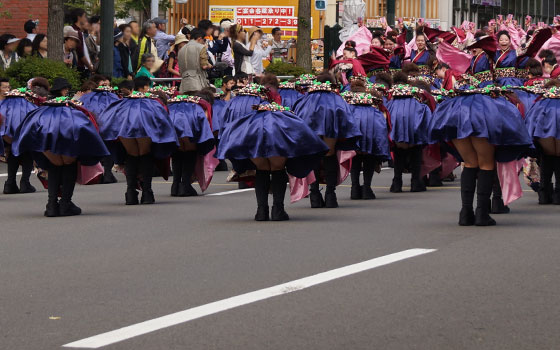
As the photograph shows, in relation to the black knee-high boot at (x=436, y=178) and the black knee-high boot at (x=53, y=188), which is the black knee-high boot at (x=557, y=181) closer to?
the black knee-high boot at (x=436, y=178)

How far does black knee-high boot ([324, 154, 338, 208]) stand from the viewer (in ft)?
50.6

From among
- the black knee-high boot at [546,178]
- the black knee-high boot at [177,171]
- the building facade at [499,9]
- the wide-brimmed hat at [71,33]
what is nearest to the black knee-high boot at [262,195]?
the black knee-high boot at [546,178]

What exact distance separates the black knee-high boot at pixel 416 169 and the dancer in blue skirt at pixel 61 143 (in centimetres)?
481

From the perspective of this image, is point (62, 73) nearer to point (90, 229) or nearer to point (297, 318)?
A: point (90, 229)

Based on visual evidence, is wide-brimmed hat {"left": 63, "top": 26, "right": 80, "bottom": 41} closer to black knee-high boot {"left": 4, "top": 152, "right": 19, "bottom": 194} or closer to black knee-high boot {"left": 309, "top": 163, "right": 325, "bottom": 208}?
black knee-high boot {"left": 4, "top": 152, "right": 19, "bottom": 194}

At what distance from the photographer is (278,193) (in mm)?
13703

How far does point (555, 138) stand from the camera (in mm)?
14688

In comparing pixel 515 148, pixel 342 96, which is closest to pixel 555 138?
pixel 515 148

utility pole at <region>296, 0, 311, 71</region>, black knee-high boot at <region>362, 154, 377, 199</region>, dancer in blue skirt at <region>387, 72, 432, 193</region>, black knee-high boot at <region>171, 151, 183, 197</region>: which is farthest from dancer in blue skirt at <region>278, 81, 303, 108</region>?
utility pole at <region>296, 0, 311, 71</region>

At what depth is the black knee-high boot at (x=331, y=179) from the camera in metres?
15.4

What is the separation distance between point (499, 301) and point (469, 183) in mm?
4372

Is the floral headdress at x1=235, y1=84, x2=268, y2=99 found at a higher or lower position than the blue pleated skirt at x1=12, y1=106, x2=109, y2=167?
higher

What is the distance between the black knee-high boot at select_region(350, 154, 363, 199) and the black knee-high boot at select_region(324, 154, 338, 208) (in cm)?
89

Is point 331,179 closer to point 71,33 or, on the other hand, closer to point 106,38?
point 106,38
